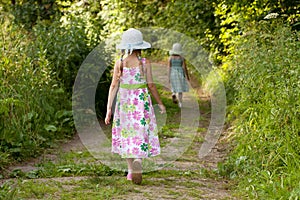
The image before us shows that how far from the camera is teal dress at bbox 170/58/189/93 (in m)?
11.3

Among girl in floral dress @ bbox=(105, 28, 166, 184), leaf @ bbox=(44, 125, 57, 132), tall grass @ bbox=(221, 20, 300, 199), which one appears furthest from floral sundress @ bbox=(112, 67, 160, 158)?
leaf @ bbox=(44, 125, 57, 132)

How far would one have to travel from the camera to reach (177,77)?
11391mm

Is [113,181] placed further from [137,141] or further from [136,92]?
[136,92]

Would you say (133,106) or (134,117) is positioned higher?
(133,106)

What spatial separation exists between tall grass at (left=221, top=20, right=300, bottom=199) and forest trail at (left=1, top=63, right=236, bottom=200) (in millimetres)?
306

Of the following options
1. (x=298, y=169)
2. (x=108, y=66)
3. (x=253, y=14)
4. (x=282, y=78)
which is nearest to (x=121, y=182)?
(x=298, y=169)

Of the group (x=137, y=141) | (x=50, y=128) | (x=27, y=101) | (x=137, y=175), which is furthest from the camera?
(x=50, y=128)

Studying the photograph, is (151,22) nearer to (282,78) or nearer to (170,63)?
(170,63)

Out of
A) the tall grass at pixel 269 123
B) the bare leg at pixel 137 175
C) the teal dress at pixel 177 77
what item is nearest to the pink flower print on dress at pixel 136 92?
the bare leg at pixel 137 175

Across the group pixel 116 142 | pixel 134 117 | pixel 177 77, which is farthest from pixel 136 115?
pixel 177 77

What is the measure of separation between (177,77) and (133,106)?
558cm

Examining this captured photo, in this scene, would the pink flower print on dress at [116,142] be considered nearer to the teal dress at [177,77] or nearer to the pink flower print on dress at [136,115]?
the pink flower print on dress at [136,115]

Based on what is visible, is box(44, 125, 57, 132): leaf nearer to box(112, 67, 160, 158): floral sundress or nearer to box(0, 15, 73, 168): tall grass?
box(0, 15, 73, 168): tall grass

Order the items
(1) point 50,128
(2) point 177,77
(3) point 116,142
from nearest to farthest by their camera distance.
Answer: (3) point 116,142 < (1) point 50,128 < (2) point 177,77
